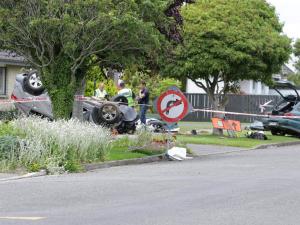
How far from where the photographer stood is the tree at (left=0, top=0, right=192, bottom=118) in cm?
1788

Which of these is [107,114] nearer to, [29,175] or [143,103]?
[143,103]

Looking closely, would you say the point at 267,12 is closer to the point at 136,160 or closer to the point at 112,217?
the point at 136,160

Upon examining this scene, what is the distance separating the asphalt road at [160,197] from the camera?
30.9 ft

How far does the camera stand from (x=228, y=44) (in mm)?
25562

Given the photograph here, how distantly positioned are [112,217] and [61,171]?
225 inches

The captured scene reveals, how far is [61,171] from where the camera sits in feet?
49.2

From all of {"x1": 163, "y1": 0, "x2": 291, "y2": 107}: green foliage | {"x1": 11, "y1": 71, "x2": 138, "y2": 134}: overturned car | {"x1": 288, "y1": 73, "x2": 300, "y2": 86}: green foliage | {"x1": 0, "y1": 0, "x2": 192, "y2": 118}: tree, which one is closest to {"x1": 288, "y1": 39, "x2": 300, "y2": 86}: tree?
{"x1": 288, "y1": 73, "x2": 300, "y2": 86}: green foliage

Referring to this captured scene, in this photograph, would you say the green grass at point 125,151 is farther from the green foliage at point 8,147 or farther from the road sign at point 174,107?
the green foliage at point 8,147

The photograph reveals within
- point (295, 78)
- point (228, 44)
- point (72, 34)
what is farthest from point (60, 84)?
point (295, 78)

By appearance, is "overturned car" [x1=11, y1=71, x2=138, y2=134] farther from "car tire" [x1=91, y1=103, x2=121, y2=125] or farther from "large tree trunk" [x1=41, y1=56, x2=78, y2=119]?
"large tree trunk" [x1=41, y1=56, x2=78, y2=119]

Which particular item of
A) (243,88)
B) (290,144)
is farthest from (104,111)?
(243,88)

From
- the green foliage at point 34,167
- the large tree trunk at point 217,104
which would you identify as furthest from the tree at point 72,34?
the large tree trunk at point 217,104

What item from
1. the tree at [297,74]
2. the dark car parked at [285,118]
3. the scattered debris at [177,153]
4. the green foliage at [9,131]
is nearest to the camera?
the green foliage at [9,131]

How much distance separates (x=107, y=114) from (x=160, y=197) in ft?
39.1
